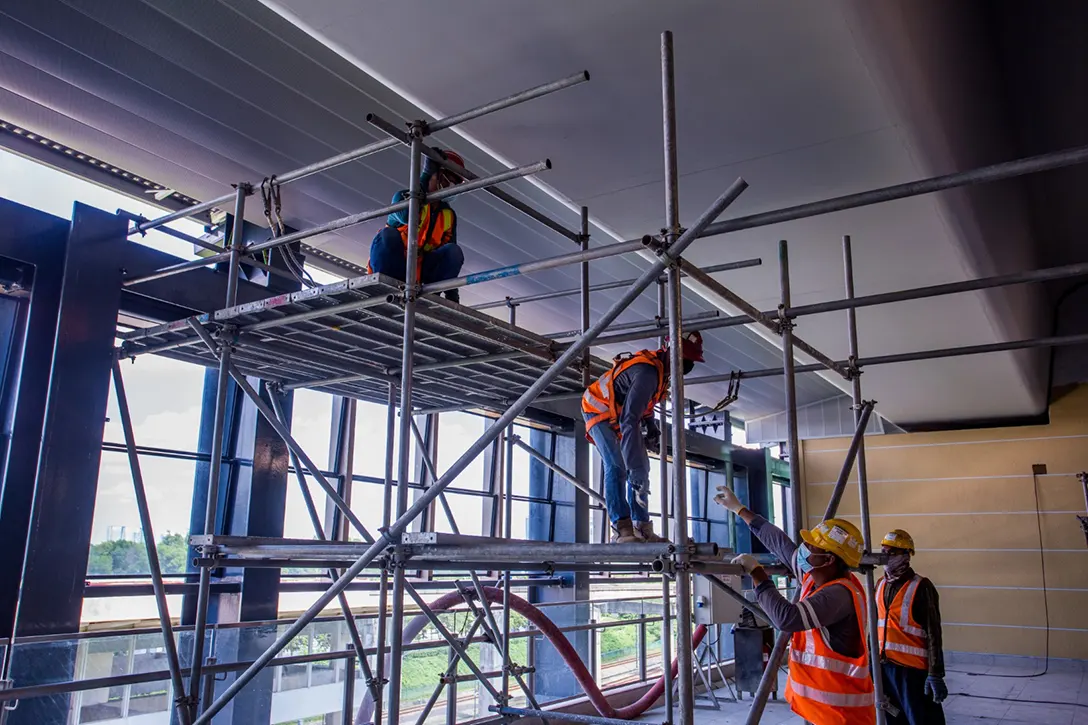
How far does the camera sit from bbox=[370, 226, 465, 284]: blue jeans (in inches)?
182

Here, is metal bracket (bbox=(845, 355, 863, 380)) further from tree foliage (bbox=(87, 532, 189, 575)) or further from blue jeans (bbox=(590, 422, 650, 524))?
tree foliage (bbox=(87, 532, 189, 575))

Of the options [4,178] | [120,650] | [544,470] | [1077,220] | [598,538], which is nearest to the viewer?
[120,650]

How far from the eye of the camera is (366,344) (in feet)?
17.7

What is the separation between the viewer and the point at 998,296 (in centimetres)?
799

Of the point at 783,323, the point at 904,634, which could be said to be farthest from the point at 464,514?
the point at 783,323

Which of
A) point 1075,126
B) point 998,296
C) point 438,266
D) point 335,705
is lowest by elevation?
point 335,705

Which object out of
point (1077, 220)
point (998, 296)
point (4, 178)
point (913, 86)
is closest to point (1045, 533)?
point (1077, 220)

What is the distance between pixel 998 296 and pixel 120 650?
25.5 ft

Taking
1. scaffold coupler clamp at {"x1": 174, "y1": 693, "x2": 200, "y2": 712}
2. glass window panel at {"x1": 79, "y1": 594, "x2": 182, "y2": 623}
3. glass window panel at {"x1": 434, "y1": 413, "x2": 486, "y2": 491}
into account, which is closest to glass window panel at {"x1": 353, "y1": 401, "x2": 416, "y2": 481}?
glass window panel at {"x1": 434, "y1": 413, "x2": 486, "y2": 491}

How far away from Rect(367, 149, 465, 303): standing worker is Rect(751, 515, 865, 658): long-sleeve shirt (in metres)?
2.45

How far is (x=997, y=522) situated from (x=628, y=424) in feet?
43.3

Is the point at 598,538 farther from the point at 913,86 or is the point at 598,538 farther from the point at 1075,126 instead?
the point at 913,86

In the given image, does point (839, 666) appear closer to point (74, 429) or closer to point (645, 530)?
point (645, 530)

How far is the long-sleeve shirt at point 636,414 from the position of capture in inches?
185
